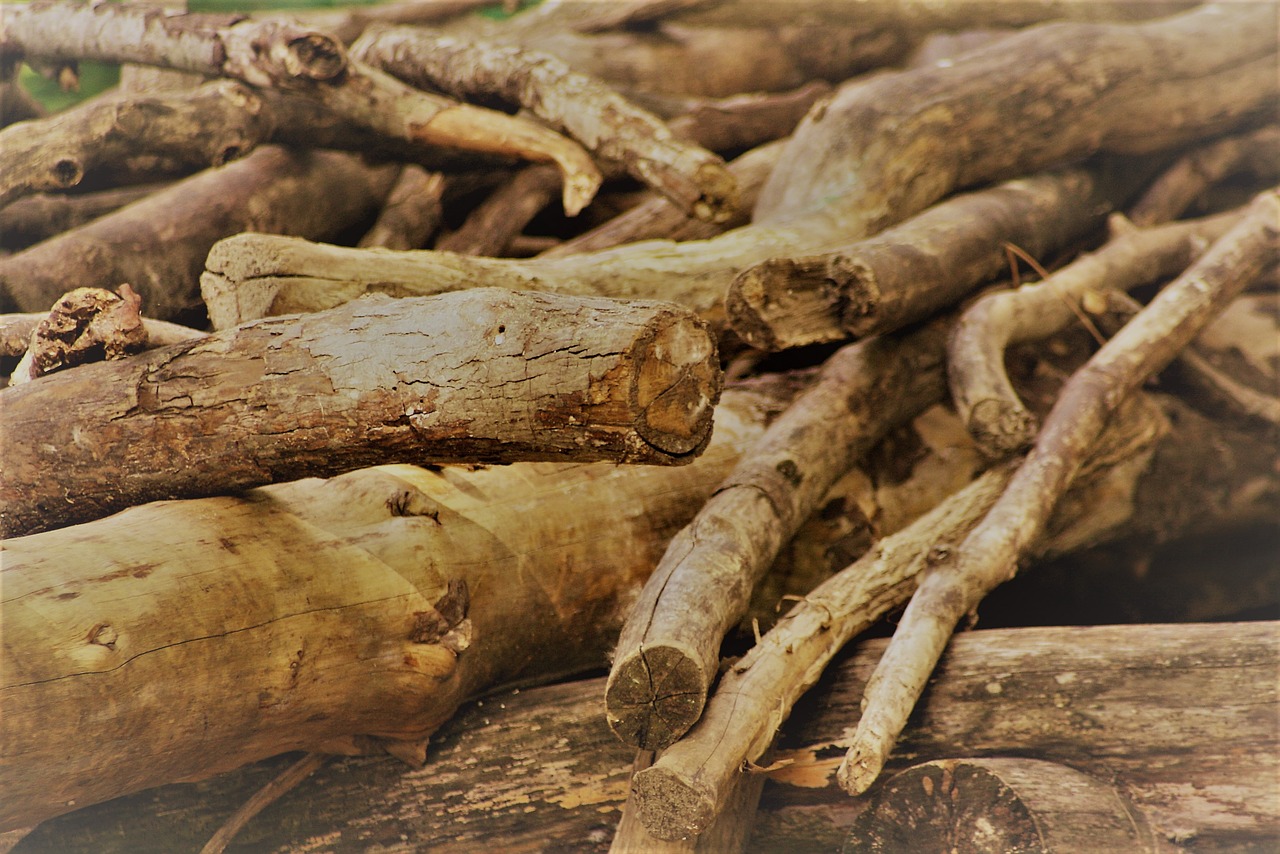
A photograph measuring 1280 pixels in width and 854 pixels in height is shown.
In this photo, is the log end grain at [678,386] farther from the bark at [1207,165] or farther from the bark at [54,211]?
the bark at [1207,165]

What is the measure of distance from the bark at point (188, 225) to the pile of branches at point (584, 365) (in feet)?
0.05

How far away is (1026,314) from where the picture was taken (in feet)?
10.3

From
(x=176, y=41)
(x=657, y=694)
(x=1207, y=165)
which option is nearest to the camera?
→ (x=657, y=694)

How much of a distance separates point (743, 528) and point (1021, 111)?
8.01 feet

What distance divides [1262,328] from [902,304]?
6.22 feet

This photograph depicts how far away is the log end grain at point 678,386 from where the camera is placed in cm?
173

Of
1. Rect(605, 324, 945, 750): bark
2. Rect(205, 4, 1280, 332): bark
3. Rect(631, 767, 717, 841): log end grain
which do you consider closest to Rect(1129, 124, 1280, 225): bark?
Rect(205, 4, 1280, 332): bark

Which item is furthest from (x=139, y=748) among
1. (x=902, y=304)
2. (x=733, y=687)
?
(x=902, y=304)

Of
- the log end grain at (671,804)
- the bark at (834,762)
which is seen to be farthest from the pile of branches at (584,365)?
the bark at (834,762)

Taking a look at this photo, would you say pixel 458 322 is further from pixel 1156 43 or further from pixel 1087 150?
pixel 1156 43

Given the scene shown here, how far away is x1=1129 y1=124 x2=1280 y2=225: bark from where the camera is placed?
13.9ft

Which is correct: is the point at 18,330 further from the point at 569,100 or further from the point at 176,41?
the point at 569,100

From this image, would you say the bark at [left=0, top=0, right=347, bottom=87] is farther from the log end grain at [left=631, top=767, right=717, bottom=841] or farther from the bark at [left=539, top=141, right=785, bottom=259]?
the log end grain at [left=631, top=767, right=717, bottom=841]

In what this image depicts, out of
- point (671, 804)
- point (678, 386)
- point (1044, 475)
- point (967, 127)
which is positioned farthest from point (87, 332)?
point (967, 127)
